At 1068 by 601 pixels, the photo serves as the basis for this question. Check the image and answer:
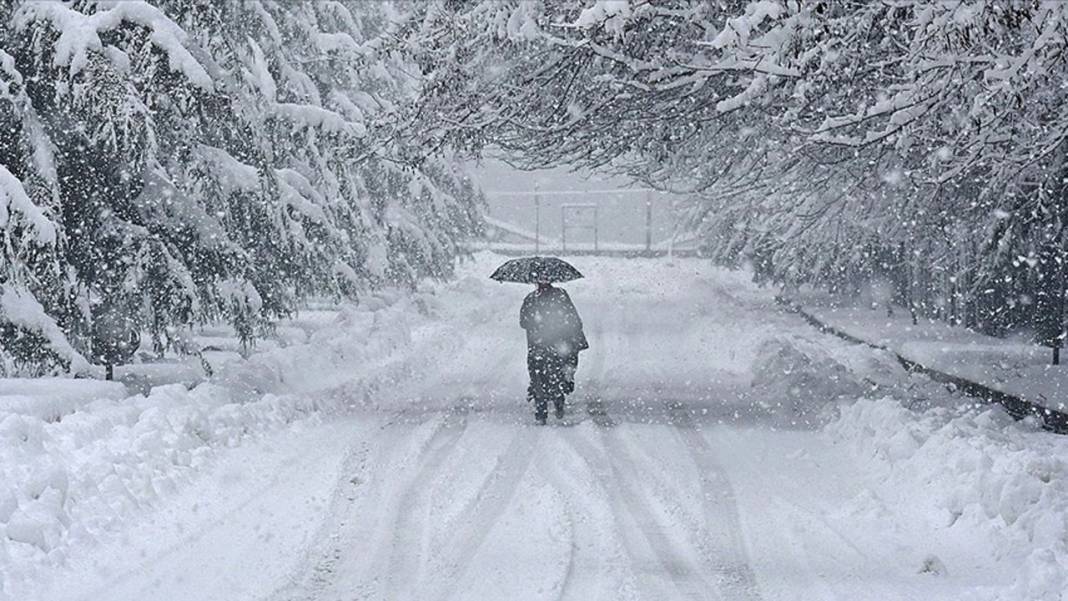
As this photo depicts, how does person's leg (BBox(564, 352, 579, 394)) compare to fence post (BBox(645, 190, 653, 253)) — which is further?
fence post (BBox(645, 190, 653, 253))

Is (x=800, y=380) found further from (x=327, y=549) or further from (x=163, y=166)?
(x=327, y=549)

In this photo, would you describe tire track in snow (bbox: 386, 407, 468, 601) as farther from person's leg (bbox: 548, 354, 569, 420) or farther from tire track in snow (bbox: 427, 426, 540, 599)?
A: person's leg (bbox: 548, 354, 569, 420)

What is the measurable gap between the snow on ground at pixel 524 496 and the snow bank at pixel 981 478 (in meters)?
0.02

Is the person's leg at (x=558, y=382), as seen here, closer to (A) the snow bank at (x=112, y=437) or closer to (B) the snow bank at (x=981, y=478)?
(A) the snow bank at (x=112, y=437)

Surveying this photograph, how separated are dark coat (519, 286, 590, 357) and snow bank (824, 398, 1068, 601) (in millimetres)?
3385

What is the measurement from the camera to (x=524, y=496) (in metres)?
8.94

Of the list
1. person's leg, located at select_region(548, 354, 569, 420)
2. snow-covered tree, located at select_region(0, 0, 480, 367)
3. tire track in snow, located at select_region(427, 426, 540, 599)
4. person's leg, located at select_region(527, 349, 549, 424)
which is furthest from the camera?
person's leg, located at select_region(548, 354, 569, 420)

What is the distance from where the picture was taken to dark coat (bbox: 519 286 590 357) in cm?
1330

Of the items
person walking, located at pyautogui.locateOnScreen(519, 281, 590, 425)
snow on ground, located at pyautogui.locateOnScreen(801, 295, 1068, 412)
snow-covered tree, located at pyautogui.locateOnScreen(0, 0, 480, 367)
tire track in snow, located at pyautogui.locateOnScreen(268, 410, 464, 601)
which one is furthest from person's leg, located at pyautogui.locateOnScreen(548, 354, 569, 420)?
snow on ground, located at pyautogui.locateOnScreen(801, 295, 1068, 412)

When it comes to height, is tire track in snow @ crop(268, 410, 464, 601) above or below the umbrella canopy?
below

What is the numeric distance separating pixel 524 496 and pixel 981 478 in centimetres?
355

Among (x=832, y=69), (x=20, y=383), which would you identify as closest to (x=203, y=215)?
(x=20, y=383)

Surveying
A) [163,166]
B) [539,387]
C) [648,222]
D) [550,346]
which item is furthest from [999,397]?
[648,222]

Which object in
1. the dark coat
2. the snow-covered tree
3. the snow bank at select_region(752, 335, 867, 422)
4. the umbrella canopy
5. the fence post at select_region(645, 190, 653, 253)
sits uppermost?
the snow-covered tree
